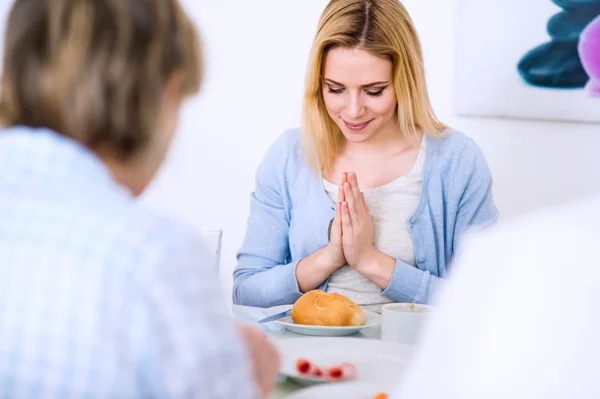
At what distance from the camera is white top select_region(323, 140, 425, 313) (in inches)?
69.2

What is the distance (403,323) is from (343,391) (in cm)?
30

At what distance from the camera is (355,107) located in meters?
1.75

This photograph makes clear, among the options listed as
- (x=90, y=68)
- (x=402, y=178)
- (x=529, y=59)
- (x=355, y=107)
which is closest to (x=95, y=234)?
(x=90, y=68)

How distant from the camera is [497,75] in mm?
2555

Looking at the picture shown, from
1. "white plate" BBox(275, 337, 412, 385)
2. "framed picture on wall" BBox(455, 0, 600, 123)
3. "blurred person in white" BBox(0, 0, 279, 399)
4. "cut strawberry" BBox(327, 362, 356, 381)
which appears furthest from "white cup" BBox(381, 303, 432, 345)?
"framed picture on wall" BBox(455, 0, 600, 123)

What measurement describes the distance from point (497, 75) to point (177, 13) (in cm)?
201

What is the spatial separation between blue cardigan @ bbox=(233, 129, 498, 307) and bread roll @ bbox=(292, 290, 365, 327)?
43 cm

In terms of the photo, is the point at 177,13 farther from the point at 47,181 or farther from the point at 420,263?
the point at 420,263

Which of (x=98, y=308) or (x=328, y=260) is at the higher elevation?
(x=98, y=308)

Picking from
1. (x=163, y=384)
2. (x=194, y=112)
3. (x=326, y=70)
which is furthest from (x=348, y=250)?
(x=194, y=112)

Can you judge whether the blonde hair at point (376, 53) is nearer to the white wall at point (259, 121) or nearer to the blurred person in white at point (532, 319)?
the white wall at point (259, 121)

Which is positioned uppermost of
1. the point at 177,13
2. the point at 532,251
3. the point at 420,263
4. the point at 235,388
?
the point at 177,13

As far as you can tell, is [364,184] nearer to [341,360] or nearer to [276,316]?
[276,316]

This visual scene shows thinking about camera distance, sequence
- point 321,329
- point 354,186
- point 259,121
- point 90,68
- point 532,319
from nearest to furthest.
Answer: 1. point 532,319
2. point 90,68
3. point 321,329
4. point 354,186
5. point 259,121
